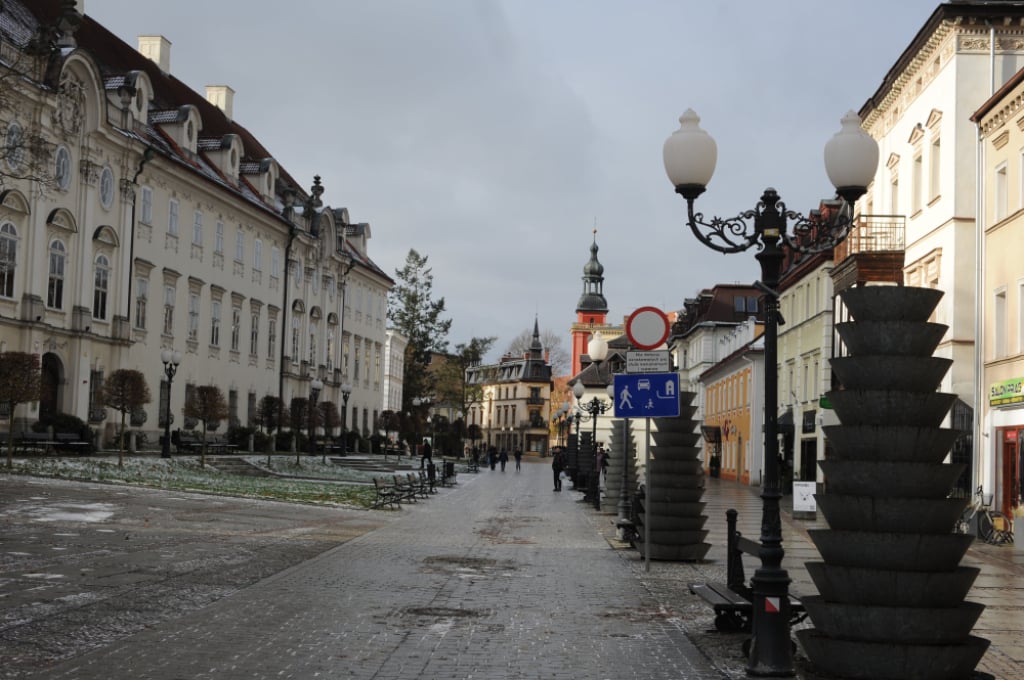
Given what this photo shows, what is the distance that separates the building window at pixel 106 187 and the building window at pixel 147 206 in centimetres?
282

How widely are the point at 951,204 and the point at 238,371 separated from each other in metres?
39.4

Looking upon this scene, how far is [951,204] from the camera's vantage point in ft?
93.0

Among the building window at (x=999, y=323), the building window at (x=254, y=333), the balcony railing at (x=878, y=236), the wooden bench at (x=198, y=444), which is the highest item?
the balcony railing at (x=878, y=236)

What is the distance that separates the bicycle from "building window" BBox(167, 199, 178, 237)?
120ft

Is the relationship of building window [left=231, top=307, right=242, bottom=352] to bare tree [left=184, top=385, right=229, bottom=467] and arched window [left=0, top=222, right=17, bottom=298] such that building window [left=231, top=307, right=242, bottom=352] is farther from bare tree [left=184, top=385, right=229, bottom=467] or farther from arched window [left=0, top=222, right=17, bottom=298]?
arched window [left=0, top=222, right=17, bottom=298]

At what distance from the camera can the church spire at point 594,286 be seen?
149625 millimetres

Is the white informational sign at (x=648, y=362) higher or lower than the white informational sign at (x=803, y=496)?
higher

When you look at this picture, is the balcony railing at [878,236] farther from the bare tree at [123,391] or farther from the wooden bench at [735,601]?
the wooden bench at [735,601]

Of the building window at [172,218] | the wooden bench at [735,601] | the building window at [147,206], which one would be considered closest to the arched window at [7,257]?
the building window at [147,206]

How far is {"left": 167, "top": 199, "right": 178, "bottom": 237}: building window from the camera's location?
1997 inches

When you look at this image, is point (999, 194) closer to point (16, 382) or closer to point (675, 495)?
point (675, 495)

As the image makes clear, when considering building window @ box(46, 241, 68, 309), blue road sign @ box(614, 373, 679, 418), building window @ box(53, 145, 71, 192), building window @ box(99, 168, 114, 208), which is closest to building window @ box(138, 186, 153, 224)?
building window @ box(99, 168, 114, 208)

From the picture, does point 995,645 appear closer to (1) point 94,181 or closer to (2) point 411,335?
(1) point 94,181

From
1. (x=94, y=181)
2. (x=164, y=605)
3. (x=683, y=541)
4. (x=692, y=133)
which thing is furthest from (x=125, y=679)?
(x=94, y=181)
